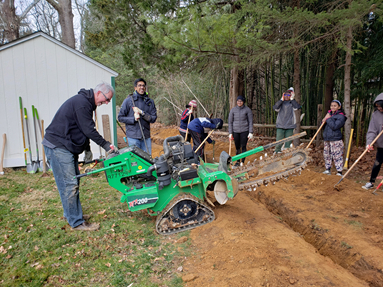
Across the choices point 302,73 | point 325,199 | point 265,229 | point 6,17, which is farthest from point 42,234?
point 6,17

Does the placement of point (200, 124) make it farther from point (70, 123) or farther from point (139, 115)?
point (70, 123)

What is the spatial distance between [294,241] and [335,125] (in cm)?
326

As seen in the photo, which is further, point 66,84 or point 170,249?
point 66,84

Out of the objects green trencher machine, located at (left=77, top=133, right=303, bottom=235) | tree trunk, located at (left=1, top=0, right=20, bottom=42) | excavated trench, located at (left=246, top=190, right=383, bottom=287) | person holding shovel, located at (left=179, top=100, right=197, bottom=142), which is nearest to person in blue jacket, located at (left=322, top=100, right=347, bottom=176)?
excavated trench, located at (left=246, top=190, right=383, bottom=287)

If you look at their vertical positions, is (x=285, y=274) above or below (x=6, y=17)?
below

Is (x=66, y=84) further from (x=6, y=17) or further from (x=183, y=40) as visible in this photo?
(x=6, y=17)

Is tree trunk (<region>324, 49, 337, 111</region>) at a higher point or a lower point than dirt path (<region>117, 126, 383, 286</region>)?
higher

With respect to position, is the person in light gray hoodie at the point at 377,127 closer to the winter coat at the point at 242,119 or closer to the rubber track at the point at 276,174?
the rubber track at the point at 276,174

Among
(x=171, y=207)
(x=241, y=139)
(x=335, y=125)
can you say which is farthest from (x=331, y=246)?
(x=241, y=139)

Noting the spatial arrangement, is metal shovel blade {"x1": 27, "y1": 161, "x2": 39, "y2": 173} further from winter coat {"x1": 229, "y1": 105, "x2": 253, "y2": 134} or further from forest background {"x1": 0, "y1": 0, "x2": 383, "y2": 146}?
winter coat {"x1": 229, "y1": 105, "x2": 253, "y2": 134}

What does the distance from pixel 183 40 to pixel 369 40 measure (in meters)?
5.23

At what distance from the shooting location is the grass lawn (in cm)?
265

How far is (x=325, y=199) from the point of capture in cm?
465

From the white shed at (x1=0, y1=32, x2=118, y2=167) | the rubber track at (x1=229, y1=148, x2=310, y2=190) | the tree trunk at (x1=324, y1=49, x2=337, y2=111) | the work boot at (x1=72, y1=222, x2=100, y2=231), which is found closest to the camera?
the work boot at (x1=72, y1=222, x2=100, y2=231)
